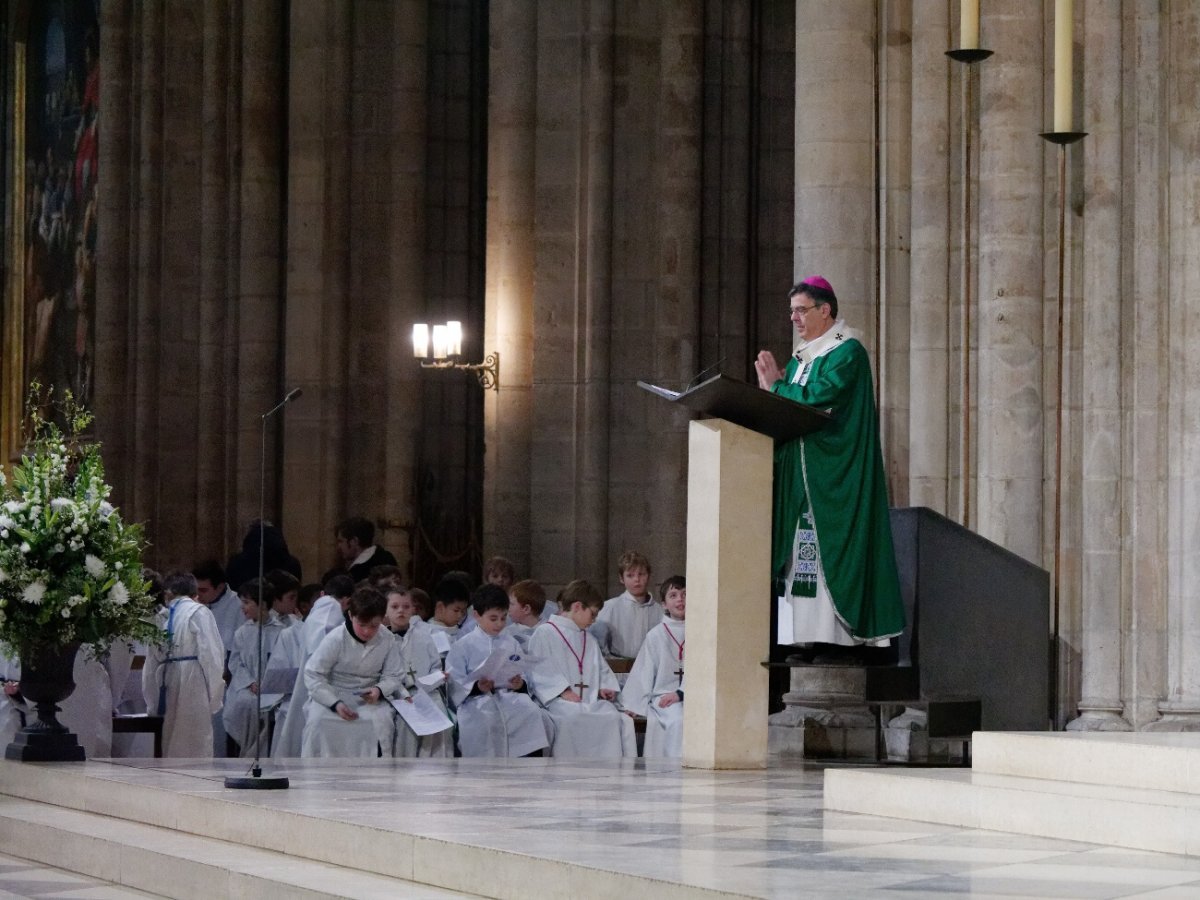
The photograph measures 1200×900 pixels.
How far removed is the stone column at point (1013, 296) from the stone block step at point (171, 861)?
4.85 m

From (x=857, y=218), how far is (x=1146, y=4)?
1993mm

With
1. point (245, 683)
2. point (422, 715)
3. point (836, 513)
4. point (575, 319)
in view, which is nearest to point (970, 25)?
point (836, 513)

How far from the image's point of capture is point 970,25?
1035cm

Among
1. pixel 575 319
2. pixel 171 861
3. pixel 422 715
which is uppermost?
pixel 575 319

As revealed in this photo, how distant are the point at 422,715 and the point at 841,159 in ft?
13.0

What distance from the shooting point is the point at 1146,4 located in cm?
1141

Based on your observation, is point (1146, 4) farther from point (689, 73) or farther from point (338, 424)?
point (338, 424)

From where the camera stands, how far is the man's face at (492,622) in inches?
523

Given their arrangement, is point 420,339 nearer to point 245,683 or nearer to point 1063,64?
point 245,683

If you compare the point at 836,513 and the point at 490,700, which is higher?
Result: the point at 836,513

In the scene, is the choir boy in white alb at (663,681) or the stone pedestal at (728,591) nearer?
the stone pedestal at (728,591)

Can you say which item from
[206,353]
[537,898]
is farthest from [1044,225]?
[206,353]

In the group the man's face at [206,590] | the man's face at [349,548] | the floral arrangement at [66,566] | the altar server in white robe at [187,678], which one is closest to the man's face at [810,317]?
the floral arrangement at [66,566]

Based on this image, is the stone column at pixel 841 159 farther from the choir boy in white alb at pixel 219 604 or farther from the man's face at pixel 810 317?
the choir boy in white alb at pixel 219 604
